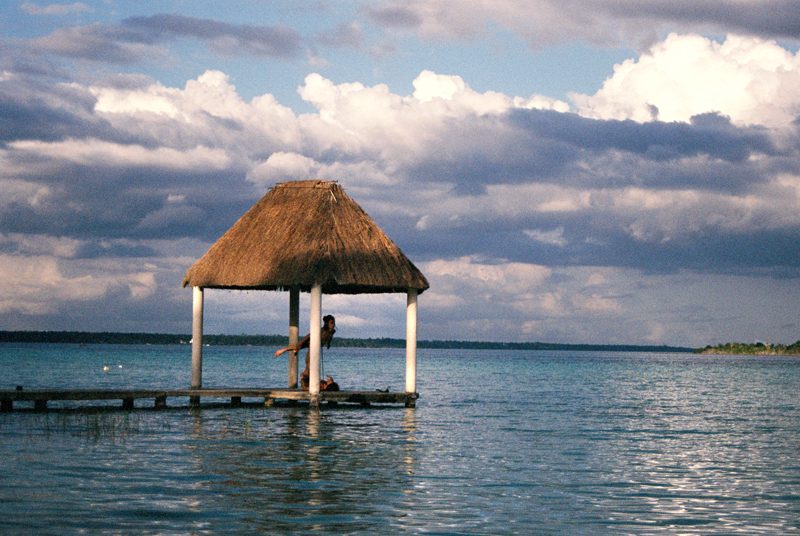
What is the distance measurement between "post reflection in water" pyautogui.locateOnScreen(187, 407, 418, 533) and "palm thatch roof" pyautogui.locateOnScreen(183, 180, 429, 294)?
385cm

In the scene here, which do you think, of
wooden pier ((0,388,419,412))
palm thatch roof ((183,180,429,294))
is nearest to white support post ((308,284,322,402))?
palm thatch roof ((183,180,429,294))

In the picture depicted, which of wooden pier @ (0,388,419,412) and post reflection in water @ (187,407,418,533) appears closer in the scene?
post reflection in water @ (187,407,418,533)

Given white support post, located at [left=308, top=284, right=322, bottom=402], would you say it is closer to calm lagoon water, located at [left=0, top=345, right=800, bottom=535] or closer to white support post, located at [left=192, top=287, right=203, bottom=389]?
calm lagoon water, located at [left=0, top=345, right=800, bottom=535]

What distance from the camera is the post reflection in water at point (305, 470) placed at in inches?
442

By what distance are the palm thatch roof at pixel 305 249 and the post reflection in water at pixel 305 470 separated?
3.85 meters

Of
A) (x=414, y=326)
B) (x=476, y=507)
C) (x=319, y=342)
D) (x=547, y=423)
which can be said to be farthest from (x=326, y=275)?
(x=476, y=507)

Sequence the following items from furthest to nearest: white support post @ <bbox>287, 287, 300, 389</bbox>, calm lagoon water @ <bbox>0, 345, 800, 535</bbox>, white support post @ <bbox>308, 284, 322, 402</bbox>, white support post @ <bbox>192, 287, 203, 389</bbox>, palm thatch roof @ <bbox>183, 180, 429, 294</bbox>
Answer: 1. white support post @ <bbox>287, 287, 300, 389</bbox>
2. white support post @ <bbox>192, 287, 203, 389</bbox>
3. palm thatch roof @ <bbox>183, 180, 429, 294</bbox>
4. white support post @ <bbox>308, 284, 322, 402</bbox>
5. calm lagoon water @ <bbox>0, 345, 800, 535</bbox>

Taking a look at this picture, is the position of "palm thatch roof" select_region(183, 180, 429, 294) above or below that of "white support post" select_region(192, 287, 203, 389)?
above

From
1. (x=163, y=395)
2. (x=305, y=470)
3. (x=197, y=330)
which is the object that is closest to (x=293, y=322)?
(x=197, y=330)

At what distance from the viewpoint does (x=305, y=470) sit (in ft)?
49.2

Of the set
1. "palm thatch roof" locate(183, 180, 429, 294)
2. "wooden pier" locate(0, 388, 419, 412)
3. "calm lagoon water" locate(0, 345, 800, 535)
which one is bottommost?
"calm lagoon water" locate(0, 345, 800, 535)

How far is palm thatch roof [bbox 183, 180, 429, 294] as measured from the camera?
926 inches

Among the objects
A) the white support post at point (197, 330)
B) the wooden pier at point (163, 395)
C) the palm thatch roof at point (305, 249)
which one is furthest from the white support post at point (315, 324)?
the white support post at point (197, 330)

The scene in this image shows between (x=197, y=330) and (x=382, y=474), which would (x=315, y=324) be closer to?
(x=197, y=330)
